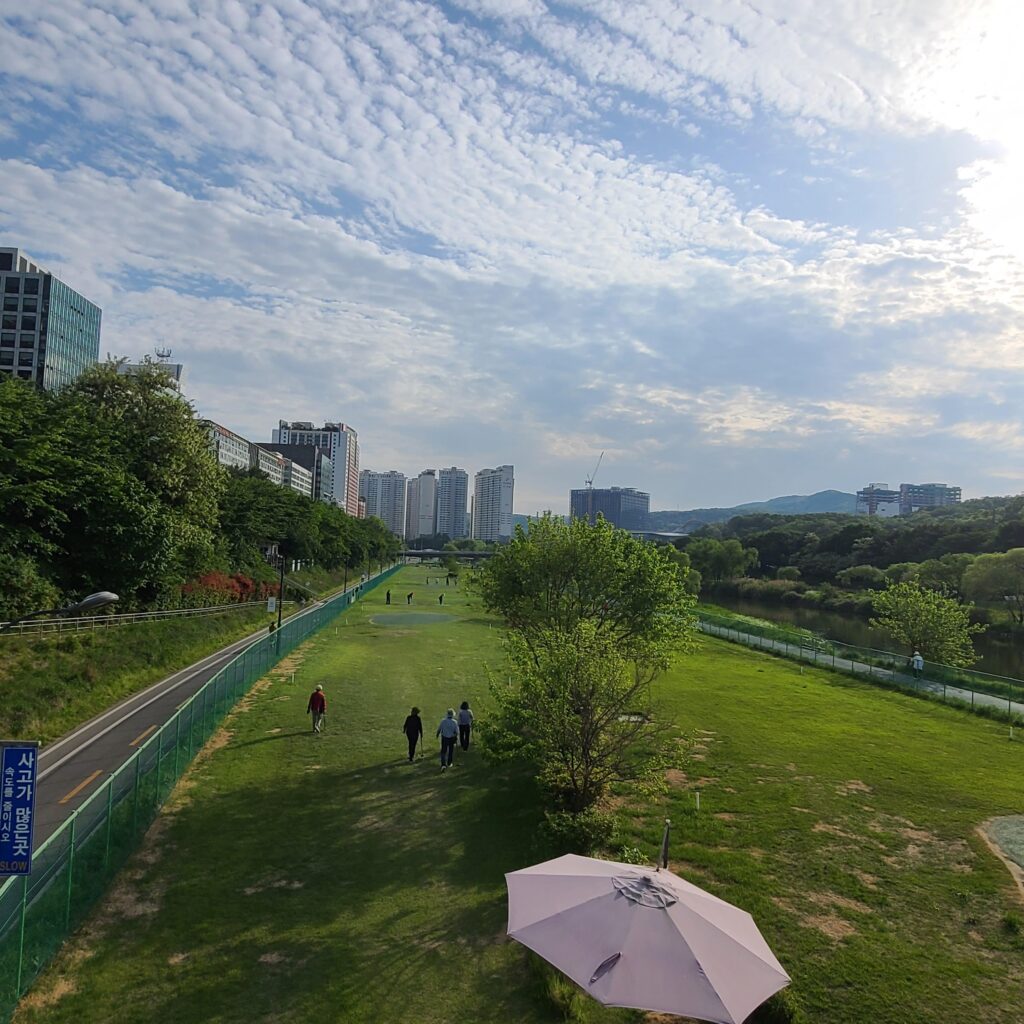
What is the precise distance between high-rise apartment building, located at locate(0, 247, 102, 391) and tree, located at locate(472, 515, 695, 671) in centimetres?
9460

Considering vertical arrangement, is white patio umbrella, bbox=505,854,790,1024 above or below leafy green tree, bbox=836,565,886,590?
below

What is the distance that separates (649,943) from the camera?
7.42 metres

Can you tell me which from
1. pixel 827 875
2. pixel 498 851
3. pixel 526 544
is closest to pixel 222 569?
pixel 526 544

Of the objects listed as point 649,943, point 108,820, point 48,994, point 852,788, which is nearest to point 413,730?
point 108,820

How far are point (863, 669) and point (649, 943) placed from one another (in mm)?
34203

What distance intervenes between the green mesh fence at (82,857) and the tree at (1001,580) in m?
72.2

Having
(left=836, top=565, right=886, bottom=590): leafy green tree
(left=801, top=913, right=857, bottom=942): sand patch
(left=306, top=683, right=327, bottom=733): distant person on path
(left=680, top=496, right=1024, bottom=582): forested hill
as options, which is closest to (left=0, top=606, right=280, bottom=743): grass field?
(left=306, top=683, right=327, bottom=733): distant person on path

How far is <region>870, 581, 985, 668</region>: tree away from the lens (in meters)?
36.9

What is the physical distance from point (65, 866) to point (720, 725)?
20.3 metres

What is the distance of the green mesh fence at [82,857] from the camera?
29.3 ft

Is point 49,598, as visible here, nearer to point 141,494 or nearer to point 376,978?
point 141,494

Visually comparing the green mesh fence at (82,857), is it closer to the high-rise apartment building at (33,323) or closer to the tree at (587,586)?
the tree at (587,586)

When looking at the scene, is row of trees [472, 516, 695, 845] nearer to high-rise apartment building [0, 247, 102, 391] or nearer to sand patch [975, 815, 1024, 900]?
sand patch [975, 815, 1024, 900]

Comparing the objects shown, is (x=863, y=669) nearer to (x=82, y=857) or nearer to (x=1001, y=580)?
(x=82, y=857)
